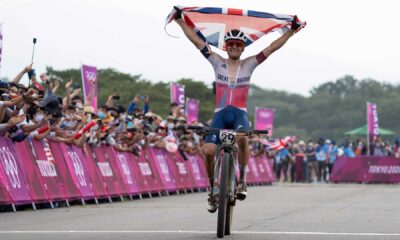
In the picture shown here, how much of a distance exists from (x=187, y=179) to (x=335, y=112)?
134311mm

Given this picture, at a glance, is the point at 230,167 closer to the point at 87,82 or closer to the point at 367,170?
the point at 87,82

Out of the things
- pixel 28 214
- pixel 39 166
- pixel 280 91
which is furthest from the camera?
pixel 280 91

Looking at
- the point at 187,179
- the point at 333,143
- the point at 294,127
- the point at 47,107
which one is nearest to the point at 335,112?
the point at 294,127

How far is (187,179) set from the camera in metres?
29.6

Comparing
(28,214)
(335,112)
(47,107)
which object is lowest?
(28,214)

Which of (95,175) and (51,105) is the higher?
(51,105)

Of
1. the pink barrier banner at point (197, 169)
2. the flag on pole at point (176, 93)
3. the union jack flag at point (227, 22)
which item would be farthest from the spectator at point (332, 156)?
the union jack flag at point (227, 22)

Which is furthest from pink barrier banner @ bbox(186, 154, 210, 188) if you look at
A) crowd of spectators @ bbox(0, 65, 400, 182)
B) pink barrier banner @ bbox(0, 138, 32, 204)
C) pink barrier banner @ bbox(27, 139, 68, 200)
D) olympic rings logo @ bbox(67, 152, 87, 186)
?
pink barrier banner @ bbox(0, 138, 32, 204)

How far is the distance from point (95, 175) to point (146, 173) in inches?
169

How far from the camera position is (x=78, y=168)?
20.4m

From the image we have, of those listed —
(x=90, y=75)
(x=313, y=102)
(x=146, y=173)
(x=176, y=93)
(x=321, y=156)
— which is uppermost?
(x=313, y=102)

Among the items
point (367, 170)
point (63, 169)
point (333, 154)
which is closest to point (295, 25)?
point (63, 169)

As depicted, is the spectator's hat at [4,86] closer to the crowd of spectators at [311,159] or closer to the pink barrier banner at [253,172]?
the pink barrier banner at [253,172]

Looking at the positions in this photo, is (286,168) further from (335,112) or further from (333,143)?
(335,112)
